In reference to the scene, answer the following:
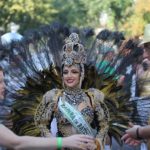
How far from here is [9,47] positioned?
5.93 metres

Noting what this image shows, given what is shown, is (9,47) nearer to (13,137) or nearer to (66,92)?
(66,92)

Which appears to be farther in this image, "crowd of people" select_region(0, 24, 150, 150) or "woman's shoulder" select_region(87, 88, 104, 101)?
"woman's shoulder" select_region(87, 88, 104, 101)

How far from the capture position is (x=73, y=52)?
5641 mm

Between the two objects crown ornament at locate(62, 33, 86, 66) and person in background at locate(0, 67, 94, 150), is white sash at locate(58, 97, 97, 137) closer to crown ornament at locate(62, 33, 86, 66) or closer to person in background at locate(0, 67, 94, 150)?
crown ornament at locate(62, 33, 86, 66)

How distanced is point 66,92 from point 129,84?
0.76 meters

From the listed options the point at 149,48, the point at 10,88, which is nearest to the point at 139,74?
the point at 149,48

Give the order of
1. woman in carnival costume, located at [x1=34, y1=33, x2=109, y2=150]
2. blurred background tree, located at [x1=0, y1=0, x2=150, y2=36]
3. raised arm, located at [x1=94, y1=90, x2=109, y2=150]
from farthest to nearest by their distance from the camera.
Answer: blurred background tree, located at [x1=0, y1=0, x2=150, y2=36] < raised arm, located at [x1=94, y1=90, x2=109, y2=150] < woman in carnival costume, located at [x1=34, y1=33, x2=109, y2=150]

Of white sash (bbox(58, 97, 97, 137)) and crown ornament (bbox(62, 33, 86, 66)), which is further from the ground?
crown ornament (bbox(62, 33, 86, 66))

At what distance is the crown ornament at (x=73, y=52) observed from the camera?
5625 millimetres

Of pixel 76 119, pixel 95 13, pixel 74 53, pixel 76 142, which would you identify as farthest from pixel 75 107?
pixel 95 13

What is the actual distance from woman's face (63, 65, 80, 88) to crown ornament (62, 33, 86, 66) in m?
0.05

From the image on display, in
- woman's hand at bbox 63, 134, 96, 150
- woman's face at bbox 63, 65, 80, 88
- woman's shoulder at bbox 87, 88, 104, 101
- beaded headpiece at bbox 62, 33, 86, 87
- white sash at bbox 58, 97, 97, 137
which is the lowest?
woman's hand at bbox 63, 134, 96, 150

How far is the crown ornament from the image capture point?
5.62 m

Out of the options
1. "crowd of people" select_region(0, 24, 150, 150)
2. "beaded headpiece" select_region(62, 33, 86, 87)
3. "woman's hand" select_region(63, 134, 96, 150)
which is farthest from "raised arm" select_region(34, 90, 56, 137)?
"woman's hand" select_region(63, 134, 96, 150)
